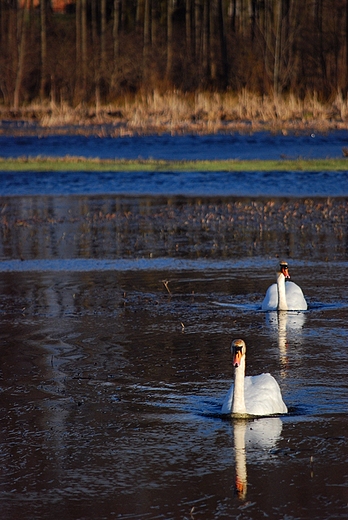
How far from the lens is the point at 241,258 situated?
45.2 feet

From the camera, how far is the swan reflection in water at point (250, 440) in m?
5.84

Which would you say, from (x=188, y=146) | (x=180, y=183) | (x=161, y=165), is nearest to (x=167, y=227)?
(x=180, y=183)

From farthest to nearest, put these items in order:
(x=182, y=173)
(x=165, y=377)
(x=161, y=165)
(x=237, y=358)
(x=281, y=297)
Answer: (x=161, y=165)
(x=182, y=173)
(x=281, y=297)
(x=165, y=377)
(x=237, y=358)

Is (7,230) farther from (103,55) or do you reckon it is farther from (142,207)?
(103,55)

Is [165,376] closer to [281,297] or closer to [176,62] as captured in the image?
[281,297]

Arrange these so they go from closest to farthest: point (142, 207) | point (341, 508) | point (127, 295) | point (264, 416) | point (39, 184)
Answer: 1. point (341, 508)
2. point (264, 416)
3. point (127, 295)
4. point (142, 207)
5. point (39, 184)

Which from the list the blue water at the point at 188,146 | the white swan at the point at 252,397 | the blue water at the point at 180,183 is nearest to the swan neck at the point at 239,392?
the white swan at the point at 252,397

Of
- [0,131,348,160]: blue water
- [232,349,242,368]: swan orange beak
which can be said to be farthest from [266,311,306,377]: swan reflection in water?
[0,131,348,160]: blue water

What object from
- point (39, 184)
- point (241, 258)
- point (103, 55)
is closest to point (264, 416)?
point (241, 258)

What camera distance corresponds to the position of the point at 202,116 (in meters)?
32.0

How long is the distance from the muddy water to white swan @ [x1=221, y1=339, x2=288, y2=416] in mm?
87

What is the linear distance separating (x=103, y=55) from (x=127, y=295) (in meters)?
32.4

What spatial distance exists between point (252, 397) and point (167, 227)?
10.3 m

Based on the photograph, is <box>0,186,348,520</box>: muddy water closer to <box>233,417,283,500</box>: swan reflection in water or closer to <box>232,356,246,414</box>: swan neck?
<box>233,417,283,500</box>: swan reflection in water
